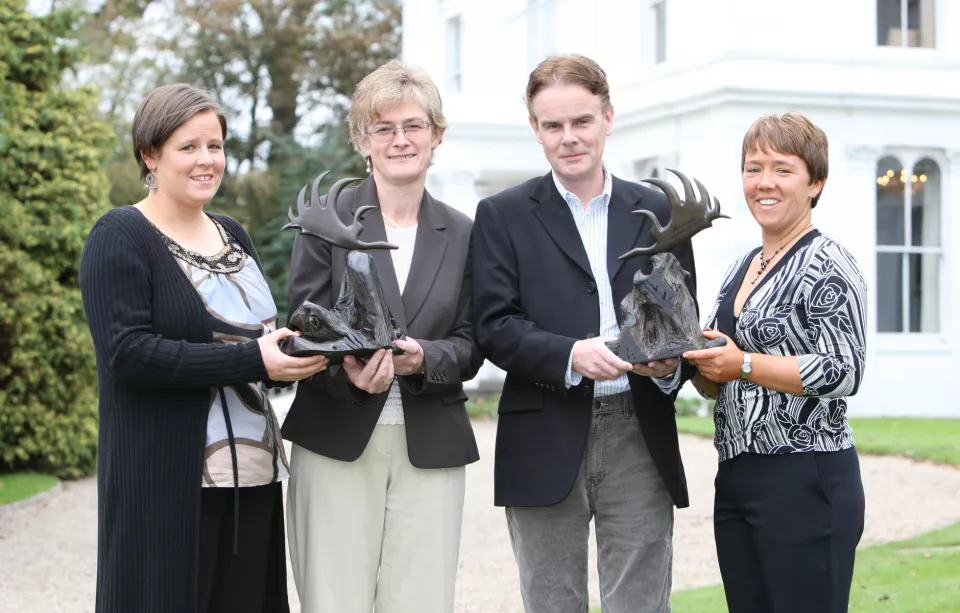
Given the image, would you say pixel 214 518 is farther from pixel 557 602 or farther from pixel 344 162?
pixel 344 162

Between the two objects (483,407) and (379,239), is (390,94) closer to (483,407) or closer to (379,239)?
(379,239)

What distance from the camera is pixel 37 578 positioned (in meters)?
8.55

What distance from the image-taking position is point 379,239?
4336 millimetres

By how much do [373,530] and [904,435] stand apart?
1133 centimetres

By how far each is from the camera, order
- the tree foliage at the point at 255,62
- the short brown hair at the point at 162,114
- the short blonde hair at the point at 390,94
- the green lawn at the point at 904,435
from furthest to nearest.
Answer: the tree foliage at the point at 255,62 → the green lawn at the point at 904,435 → the short blonde hair at the point at 390,94 → the short brown hair at the point at 162,114

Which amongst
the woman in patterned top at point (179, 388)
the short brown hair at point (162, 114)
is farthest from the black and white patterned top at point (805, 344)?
the short brown hair at point (162, 114)

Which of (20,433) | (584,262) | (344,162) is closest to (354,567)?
(584,262)

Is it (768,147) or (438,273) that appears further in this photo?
(438,273)

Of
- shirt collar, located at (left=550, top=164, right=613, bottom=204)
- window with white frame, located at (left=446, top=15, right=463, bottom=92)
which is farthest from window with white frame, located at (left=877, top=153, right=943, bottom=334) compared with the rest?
shirt collar, located at (left=550, top=164, right=613, bottom=204)

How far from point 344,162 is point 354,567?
2500 cm

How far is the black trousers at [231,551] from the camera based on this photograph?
3.95m

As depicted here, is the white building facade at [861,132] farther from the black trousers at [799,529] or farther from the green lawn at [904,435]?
the black trousers at [799,529]

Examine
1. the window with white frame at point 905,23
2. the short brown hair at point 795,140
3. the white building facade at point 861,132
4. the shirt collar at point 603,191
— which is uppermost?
the window with white frame at point 905,23

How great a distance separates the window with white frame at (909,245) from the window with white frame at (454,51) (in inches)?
393
